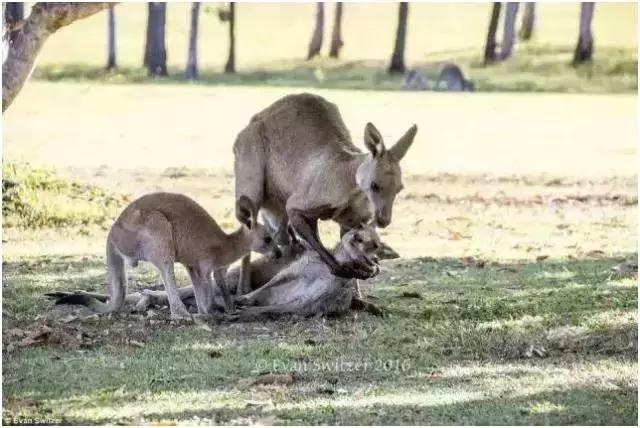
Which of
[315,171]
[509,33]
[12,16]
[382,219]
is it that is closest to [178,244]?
[315,171]

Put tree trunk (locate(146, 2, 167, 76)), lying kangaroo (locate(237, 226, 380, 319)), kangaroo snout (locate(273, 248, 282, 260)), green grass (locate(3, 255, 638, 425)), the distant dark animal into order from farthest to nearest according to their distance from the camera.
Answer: the distant dark animal → tree trunk (locate(146, 2, 167, 76)) → kangaroo snout (locate(273, 248, 282, 260)) → lying kangaroo (locate(237, 226, 380, 319)) → green grass (locate(3, 255, 638, 425))

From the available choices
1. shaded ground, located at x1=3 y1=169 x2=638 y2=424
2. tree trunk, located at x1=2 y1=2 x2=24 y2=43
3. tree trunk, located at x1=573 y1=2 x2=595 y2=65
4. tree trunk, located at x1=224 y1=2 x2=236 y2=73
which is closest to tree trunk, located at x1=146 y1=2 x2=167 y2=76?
tree trunk, located at x1=224 y1=2 x2=236 y2=73

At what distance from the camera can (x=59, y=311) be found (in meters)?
7.14

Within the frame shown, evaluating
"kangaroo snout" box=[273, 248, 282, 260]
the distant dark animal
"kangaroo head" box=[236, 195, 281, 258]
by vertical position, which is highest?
"kangaroo head" box=[236, 195, 281, 258]

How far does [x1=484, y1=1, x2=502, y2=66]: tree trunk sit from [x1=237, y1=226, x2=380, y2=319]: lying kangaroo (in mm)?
10821

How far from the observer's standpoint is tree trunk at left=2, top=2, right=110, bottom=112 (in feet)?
22.0

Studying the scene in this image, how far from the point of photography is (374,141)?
684cm

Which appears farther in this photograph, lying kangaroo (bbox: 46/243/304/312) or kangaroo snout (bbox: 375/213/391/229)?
lying kangaroo (bbox: 46/243/304/312)

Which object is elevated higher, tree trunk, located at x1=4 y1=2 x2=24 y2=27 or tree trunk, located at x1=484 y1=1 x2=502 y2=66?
tree trunk, located at x1=4 y1=2 x2=24 y2=27

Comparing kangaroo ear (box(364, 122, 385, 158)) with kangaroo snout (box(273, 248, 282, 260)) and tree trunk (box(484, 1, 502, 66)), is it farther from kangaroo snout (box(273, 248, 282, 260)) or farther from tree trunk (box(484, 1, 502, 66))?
tree trunk (box(484, 1, 502, 66))

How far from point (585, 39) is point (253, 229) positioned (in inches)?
441

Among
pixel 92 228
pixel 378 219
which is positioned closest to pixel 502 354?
pixel 378 219

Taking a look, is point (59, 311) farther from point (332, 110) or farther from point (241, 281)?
point (332, 110)

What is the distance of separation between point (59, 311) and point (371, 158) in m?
1.90
